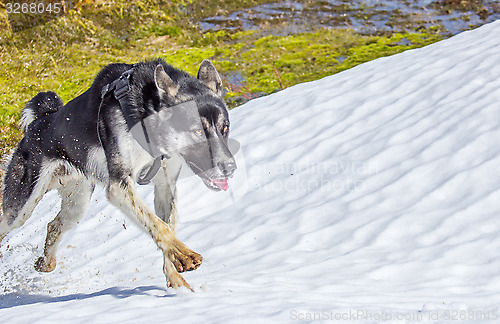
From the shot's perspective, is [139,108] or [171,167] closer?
[139,108]

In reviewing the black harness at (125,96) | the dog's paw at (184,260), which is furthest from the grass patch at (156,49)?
the dog's paw at (184,260)

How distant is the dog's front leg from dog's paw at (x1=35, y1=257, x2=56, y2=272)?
1464 mm

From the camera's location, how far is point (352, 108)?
637cm

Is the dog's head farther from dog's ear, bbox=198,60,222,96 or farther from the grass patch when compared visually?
the grass patch

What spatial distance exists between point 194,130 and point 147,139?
1.16ft

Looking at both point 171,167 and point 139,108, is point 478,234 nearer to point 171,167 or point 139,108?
point 171,167

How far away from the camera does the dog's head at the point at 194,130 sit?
11.2 ft

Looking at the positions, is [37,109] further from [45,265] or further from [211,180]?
[211,180]

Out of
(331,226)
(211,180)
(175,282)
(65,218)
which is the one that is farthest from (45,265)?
(331,226)

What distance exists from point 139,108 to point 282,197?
1.98 m

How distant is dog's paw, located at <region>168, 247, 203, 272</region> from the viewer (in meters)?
3.14

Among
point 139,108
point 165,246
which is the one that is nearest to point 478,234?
point 165,246

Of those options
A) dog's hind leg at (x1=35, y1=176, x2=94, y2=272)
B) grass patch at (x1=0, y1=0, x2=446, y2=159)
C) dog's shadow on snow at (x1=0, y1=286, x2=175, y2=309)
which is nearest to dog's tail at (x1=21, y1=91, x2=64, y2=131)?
dog's hind leg at (x1=35, y1=176, x2=94, y2=272)

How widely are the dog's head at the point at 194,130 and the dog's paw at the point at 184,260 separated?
533 mm
